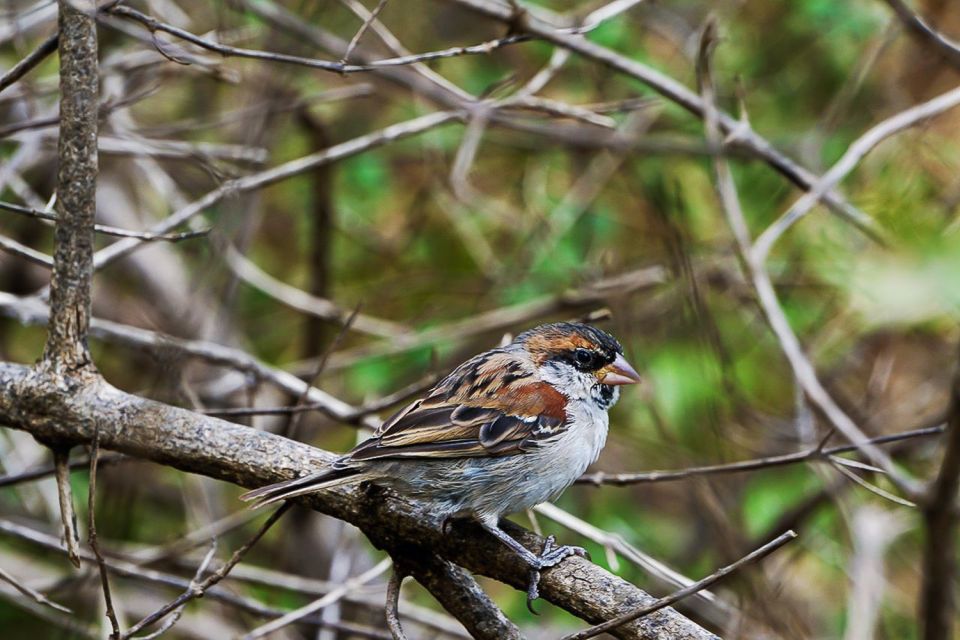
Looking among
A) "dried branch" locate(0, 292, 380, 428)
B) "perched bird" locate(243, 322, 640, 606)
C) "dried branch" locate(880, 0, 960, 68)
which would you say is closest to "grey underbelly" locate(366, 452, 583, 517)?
"perched bird" locate(243, 322, 640, 606)

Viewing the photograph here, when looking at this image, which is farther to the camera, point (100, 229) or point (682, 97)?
point (682, 97)

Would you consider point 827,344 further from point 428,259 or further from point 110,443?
point 110,443

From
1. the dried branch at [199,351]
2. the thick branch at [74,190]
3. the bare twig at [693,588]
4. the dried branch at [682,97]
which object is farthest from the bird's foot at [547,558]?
the dried branch at [682,97]

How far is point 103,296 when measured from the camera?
7.01 m

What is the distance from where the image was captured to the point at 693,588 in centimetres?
225

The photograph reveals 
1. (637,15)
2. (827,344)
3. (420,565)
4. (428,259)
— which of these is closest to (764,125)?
(637,15)

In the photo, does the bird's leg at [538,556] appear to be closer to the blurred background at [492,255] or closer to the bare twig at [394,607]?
the bare twig at [394,607]

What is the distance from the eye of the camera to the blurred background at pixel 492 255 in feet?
17.1

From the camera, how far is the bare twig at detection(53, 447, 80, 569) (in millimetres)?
3008

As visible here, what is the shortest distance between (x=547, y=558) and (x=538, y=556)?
0.06m

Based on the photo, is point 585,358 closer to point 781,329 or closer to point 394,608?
point 781,329

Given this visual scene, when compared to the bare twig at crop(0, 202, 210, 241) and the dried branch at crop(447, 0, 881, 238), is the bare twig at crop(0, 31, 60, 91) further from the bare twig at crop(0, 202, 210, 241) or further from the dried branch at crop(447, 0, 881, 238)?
the dried branch at crop(447, 0, 881, 238)

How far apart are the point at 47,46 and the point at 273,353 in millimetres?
4810

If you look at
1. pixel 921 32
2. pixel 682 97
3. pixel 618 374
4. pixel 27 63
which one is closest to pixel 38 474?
pixel 27 63
